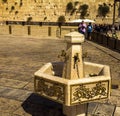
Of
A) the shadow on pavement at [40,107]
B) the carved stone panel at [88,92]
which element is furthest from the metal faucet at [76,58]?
the shadow on pavement at [40,107]

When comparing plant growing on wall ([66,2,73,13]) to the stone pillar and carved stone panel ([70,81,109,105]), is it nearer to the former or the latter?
the stone pillar

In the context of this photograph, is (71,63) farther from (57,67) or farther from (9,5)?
(9,5)

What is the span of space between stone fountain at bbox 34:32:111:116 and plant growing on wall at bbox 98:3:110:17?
37183mm

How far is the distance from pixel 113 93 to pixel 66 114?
232 cm

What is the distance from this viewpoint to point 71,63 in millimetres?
5258

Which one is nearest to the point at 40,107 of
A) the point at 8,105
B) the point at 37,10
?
the point at 8,105

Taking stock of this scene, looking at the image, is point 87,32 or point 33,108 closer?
point 33,108

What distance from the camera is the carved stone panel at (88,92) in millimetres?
4727

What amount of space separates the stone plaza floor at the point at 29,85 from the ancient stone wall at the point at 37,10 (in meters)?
29.1

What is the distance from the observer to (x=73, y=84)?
15.4ft

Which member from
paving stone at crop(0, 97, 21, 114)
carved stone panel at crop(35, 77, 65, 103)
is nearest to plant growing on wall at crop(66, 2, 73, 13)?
paving stone at crop(0, 97, 21, 114)

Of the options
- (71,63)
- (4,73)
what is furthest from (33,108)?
(4,73)

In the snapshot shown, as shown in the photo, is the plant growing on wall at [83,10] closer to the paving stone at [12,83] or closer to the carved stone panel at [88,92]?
the paving stone at [12,83]

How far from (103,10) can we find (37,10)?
9984 millimetres
